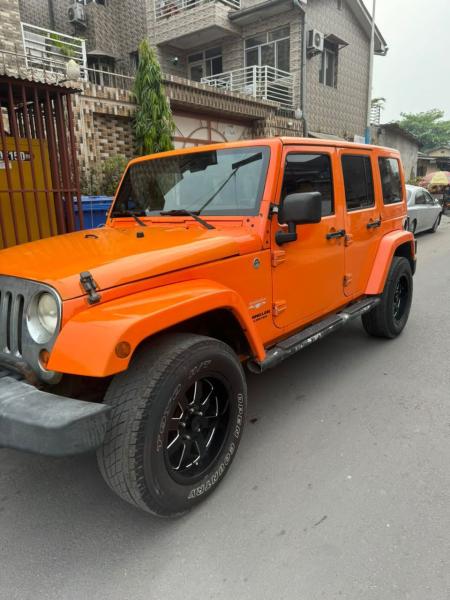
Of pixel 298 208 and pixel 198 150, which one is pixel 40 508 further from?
pixel 198 150

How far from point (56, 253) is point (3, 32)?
381 inches

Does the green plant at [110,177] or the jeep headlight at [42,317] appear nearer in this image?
the jeep headlight at [42,317]

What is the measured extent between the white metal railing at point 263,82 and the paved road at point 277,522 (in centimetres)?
1549

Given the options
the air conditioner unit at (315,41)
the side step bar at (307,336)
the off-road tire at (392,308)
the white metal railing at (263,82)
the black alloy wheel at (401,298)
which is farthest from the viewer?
the air conditioner unit at (315,41)

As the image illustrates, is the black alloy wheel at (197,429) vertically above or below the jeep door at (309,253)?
below

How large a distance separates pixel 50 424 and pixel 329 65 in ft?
69.1

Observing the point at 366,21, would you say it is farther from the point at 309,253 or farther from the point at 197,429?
the point at 197,429

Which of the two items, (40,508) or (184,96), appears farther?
(184,96)

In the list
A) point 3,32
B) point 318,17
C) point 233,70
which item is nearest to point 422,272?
point 3,32

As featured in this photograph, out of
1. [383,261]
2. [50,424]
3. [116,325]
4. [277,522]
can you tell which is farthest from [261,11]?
[50,424]

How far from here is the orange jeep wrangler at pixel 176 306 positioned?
190 centimetres

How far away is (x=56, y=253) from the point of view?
2.52 metres

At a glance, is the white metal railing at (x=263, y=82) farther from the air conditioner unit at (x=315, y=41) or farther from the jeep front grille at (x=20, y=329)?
the jeep front grille at (x=20, y=329)

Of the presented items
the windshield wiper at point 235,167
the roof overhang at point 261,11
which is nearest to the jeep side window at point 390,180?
the windshield wiper at point 235,167
